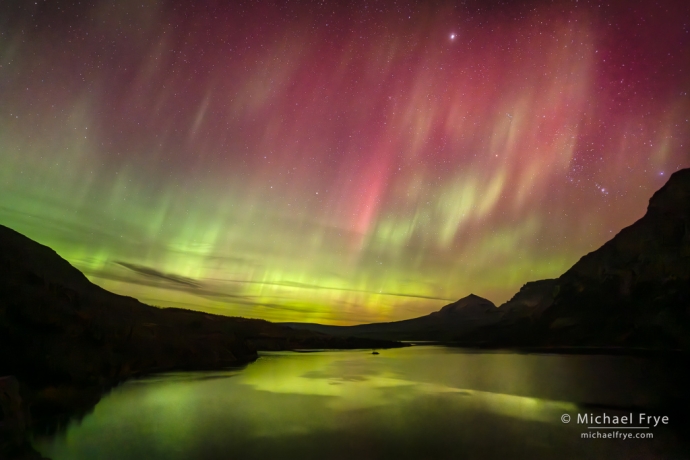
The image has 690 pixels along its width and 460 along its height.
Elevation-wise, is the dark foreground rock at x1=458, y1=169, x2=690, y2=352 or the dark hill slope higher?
the dark foreground rock at x1=458, y1=169, x2=690, y2=352

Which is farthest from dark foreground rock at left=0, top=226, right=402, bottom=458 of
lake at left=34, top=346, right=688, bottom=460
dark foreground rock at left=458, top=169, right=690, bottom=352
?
dark foreground rock at left=458, top=169, right=690, bottom=352

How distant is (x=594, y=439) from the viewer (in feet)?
61.3

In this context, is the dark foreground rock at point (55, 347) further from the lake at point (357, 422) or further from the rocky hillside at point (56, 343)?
the lake at point (357, 422)

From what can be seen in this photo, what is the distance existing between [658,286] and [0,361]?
19975 centimetres

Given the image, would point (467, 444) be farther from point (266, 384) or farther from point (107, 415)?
point (266, 384)

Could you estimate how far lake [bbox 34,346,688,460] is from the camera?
55.6 feet

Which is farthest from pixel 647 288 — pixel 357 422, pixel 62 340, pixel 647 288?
pixel 62 340

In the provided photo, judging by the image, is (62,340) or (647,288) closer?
(62,340)

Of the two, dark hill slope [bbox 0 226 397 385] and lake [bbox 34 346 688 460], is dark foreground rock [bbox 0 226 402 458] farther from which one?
lake [bbox 34 346 688 460]

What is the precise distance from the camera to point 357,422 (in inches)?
918

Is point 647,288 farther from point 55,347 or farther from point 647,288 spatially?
point 55,347

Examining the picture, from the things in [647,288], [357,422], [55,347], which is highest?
[647,288]

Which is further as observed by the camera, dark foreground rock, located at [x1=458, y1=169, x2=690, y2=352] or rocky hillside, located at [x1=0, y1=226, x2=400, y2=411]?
dark foreground rock, located at [x1=458, y1=169, x2=690, y2=352]

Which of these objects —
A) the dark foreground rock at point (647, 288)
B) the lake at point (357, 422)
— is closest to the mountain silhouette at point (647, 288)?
the dark foreground rock at point (647, 288)
